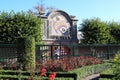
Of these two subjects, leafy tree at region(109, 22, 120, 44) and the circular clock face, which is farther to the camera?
leafy tree at region(109, 22, 120, 44)

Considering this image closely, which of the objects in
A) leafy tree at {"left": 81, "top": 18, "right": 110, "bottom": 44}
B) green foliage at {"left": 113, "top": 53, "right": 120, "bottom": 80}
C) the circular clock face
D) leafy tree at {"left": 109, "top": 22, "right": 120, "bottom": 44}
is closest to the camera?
green foliage at {"left": 113, "top": 53, "right": 120, "bottom": 80}

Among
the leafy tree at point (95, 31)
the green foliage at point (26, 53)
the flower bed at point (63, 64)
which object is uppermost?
the leafy tree at point (95, 31)

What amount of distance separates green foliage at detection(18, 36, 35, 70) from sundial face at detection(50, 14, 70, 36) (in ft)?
49.0

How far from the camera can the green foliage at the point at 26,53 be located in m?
18.7

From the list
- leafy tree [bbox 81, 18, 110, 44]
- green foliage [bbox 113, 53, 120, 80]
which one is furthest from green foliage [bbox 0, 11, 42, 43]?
green foliage [bbox 113, 53, 120, 80]

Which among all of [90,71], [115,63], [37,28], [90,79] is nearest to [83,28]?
[37,28]

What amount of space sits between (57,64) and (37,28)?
958 cm

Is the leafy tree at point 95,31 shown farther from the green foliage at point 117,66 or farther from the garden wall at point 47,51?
the green foliage at point 117,66

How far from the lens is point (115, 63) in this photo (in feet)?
34.7

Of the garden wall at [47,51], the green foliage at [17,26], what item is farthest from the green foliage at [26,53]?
the green foliage at [17,26]

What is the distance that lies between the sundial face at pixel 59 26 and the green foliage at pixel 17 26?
5.23 m

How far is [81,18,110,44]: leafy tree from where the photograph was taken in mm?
37656

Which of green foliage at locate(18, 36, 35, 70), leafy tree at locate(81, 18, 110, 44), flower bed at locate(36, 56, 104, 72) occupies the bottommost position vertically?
flower bed at locate(36, 56, 104, 72)

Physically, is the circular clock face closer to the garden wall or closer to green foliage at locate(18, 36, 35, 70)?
the garden wall
